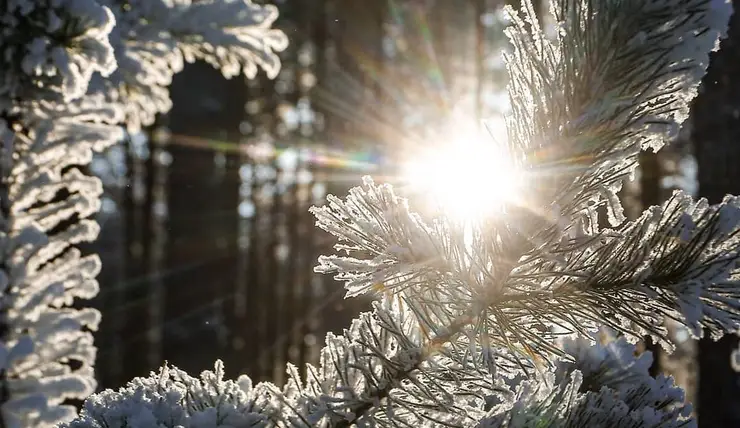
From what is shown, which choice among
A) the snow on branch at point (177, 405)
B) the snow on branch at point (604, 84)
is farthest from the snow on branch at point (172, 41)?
the snow on branch at point (604, 84)

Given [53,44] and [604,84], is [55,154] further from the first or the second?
[604,84]

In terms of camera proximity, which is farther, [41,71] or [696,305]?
[41,71]

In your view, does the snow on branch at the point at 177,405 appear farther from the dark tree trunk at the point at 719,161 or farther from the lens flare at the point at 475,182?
the dark tree trunk at the point at 719,161

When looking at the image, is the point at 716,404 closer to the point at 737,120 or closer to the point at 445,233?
the point at 737,120

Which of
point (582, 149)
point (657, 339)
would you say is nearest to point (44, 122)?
point (582, 149)

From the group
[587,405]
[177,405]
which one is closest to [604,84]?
[587,405]

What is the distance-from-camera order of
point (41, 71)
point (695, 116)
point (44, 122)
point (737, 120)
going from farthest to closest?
point (695, 116) < point (737, 120) < point (44, 122) < point (41, 71)

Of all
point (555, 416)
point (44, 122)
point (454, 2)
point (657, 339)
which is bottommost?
point (555, 416)
